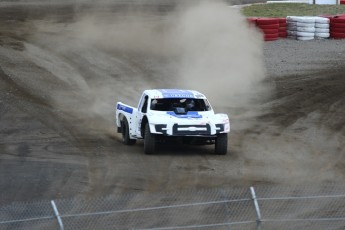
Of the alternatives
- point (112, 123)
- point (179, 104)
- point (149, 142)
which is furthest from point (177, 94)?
point (112, 123)

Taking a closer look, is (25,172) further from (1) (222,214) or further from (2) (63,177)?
(1) (222,214)

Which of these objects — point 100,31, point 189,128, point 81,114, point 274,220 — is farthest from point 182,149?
point 100,31

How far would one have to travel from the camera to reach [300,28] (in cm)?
3616

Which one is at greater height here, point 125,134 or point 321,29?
point 125,134

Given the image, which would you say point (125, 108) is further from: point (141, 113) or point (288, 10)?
point (288, 10)

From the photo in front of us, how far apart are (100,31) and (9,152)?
58.1ft

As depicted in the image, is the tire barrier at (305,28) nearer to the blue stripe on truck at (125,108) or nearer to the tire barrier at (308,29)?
the tire barrier at (308,29)

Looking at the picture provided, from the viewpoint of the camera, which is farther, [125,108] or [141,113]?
[125,108]

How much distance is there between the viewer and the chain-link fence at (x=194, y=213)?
40.9 feet

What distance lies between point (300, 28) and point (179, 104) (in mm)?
15932

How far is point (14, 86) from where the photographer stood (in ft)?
93.2

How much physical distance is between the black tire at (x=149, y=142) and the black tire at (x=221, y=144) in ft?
4.51

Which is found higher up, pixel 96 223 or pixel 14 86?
pixel 96 223

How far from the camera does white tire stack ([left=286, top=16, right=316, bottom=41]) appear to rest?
3600 centimetres
